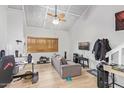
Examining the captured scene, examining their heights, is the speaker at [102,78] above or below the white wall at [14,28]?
below

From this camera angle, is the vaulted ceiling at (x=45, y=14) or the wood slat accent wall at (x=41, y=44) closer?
the vaulted ceiling at (x=45, y=14)

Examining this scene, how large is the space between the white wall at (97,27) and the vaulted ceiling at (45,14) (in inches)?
14.1

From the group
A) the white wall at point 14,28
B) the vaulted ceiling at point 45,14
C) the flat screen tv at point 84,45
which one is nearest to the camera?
the vaulted ceiling at point 45,14

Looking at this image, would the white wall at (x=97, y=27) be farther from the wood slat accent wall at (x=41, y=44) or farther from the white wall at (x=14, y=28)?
the white wall at (x=14, y=28)

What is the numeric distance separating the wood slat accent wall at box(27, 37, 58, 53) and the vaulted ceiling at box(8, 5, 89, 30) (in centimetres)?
83

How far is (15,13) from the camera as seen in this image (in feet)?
16.8

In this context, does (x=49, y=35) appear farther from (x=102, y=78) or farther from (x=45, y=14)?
(x=102, y=78)

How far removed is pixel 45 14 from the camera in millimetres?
5527

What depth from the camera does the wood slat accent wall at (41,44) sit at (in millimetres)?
6850

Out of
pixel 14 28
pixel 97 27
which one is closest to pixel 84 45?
pixel 97 27

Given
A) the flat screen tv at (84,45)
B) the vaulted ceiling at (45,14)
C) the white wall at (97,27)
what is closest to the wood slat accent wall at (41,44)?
the vaulted ceiling at (45,14)

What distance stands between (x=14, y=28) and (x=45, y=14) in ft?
5.25
